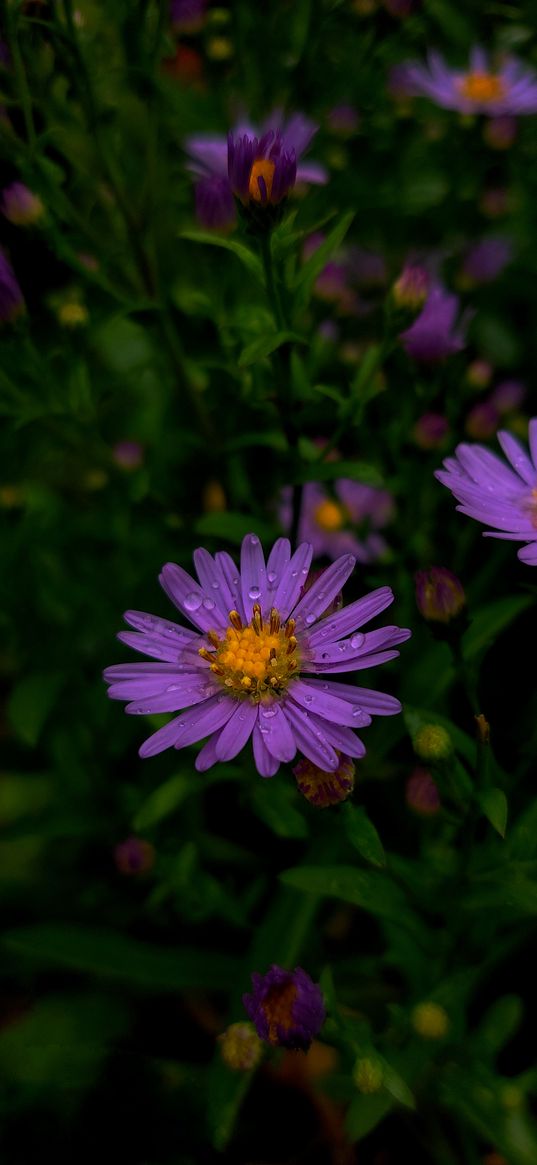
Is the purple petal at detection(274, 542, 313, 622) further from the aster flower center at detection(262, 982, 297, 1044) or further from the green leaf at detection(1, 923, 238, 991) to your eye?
the green leaf at detection(1, 923, 238, 991)

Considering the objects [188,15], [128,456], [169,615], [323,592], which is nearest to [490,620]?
[323,592]

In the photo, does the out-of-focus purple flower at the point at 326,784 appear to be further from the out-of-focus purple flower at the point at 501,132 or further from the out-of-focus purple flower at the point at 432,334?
the out-of-focus purple flower at the point at 501,132

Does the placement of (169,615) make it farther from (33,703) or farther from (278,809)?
(278,809)

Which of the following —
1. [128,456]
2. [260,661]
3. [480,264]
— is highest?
[480,264]

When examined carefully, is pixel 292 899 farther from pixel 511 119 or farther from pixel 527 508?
pixel 511 119

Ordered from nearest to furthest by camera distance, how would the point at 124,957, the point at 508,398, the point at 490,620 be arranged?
the point at 490,620 < the point at 124,957 < the point at 508,398

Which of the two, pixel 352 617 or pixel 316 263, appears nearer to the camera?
pixel 352 617

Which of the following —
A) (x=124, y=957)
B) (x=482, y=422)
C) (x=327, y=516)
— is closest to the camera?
(x=124, y=957)
